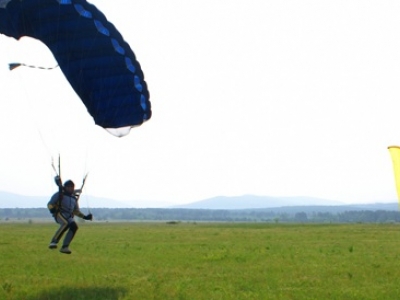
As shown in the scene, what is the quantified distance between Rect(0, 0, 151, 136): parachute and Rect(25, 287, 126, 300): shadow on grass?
363 centimetres

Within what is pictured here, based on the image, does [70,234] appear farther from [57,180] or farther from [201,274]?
[201,274]

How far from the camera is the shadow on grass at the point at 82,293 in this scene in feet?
45.0

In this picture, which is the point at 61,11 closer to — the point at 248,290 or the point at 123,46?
the point at 123,46

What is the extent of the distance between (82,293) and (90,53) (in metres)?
5.50

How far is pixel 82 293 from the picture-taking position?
47.1 ft

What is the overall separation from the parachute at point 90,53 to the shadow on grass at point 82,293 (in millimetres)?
3632

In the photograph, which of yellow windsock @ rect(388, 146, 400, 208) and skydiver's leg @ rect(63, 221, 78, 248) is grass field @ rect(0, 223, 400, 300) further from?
yellow windsock @ rect(388, 146, 400, 208)

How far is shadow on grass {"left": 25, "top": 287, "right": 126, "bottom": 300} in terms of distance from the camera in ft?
45.0

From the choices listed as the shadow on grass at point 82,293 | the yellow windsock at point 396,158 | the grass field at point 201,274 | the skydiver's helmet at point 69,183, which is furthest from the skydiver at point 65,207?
the yellow windsock at point 396,158

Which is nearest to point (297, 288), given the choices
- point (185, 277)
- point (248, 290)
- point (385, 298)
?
point (248, 290)

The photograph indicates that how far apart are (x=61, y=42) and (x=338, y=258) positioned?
14.5 meters

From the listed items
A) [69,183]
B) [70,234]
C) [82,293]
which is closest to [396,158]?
[69,183]

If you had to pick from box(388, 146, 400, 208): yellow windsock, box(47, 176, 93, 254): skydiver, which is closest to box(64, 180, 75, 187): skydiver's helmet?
box(47, 176, 93, 254): skydiver

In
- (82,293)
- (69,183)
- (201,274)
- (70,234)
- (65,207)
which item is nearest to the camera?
(69,183)
